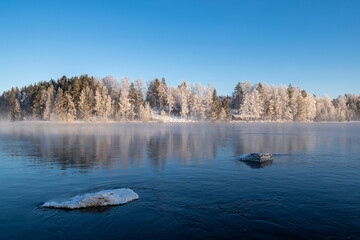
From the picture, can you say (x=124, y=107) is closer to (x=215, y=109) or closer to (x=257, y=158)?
(x=215, y=109)

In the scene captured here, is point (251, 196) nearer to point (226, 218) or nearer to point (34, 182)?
point (226, 218)

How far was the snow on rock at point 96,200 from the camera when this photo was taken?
10414mm

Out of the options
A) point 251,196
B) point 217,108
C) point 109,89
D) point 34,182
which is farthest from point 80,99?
point 251,196

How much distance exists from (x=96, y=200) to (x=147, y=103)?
398ft

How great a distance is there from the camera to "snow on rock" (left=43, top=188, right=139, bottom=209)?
1041cm

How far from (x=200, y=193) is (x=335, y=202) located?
19.7ft

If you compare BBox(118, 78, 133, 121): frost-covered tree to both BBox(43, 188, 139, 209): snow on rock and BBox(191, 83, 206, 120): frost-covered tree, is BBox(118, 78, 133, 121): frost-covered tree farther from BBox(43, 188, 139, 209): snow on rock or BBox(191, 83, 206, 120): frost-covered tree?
BBox(43, 188, 139, 209): snow on rock

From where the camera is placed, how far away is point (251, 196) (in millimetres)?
11680

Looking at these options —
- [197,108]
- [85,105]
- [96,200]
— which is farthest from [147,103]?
[96,200]

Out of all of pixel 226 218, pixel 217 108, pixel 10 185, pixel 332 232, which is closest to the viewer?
pixel 332 232

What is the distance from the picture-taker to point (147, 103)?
130 metres

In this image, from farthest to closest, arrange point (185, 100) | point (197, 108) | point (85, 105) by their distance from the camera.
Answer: point (185, 100)
point (197, 108)
point (85, 105)

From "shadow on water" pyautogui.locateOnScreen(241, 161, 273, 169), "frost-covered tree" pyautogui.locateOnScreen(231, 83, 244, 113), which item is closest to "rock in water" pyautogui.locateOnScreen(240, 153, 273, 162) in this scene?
"shadow on water" pyautogui.locateOnScreen(241, 161, 273, 169)

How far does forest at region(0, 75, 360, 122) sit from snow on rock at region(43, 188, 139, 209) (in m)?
109
